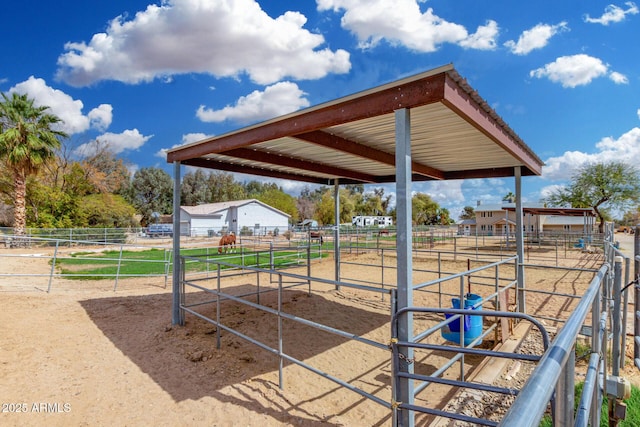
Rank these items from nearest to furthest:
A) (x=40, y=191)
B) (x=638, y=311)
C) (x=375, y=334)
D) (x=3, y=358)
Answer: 1. (x=638, y=311)
2. (x=3, y=358)
3. (x=375, y=334)
4. (x=40, y=191)

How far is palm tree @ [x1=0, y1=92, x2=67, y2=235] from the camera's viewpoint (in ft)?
58.6

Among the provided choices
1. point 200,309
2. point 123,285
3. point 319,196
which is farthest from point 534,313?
point 319,196

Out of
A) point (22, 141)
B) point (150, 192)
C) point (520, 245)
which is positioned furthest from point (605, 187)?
point (150, 192)

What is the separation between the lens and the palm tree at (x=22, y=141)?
17.9 m

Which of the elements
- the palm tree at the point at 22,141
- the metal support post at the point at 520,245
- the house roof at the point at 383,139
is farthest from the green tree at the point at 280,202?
the metal support post at the point at 520,245

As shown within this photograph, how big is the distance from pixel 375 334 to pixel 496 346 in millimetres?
1732

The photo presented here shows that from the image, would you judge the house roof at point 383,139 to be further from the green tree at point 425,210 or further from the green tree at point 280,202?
the green tree at point 425,210

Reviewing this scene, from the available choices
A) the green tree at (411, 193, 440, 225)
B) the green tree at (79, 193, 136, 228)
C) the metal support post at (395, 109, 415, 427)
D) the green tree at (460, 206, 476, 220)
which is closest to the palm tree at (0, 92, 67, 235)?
the green tree at (79, 193, 136, 228)

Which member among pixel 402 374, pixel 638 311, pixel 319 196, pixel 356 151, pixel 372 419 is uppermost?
pixel 319 196

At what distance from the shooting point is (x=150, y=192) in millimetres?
47031

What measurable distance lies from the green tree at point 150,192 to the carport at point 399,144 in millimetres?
44650

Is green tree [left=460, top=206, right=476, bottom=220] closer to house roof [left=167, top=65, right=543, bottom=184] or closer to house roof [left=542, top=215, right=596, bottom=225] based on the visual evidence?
house roof [left=542, top=215, right=596, bottom=225]

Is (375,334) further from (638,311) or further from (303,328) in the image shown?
(638,311)

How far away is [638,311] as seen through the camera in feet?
10.2
